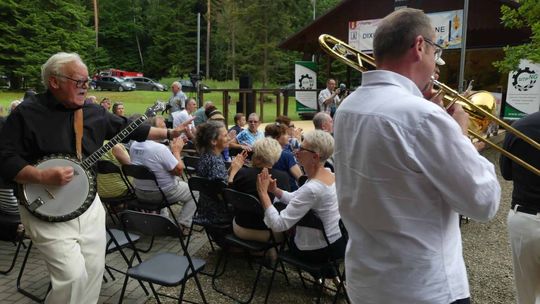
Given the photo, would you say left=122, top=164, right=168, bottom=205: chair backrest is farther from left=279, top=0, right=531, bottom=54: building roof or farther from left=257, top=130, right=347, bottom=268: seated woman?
left=279, top=0, right=531, bottom=54: building roof

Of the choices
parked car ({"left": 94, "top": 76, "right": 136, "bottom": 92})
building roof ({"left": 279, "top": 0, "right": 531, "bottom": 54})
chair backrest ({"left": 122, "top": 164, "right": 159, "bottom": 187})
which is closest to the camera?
chair backrest ({"left": 122, "top": 164, "right": 159, "bottom": 187})

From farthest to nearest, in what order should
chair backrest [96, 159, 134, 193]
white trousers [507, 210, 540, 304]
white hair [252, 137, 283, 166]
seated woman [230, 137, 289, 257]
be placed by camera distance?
chair backrest [96, 159, 134, 193], white hair [252, 137, 283, 166], seated woman [230, 137, 289, 257], white trousers [507, 210, 540, 304]

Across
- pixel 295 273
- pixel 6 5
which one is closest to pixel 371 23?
pixel 295 273

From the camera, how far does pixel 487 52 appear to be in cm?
1562

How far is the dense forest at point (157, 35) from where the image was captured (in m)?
31.6

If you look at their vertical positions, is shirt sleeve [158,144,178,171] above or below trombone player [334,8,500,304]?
below

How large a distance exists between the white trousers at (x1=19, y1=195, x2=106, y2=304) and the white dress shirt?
1888 millimetres

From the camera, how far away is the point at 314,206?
10.5 feet

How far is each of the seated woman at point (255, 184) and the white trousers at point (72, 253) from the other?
1225 mm

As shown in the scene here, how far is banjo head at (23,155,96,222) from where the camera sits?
277 centimetres

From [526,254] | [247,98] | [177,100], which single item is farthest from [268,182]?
[247,98]

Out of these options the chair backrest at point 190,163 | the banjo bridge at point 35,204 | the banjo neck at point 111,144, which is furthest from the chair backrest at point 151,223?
the chair backrest at point 190,163

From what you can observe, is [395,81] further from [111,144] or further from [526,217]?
[111,144]

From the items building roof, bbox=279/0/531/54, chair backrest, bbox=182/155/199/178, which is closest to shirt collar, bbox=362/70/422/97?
chair backrest, bbox=182/155/199/178
